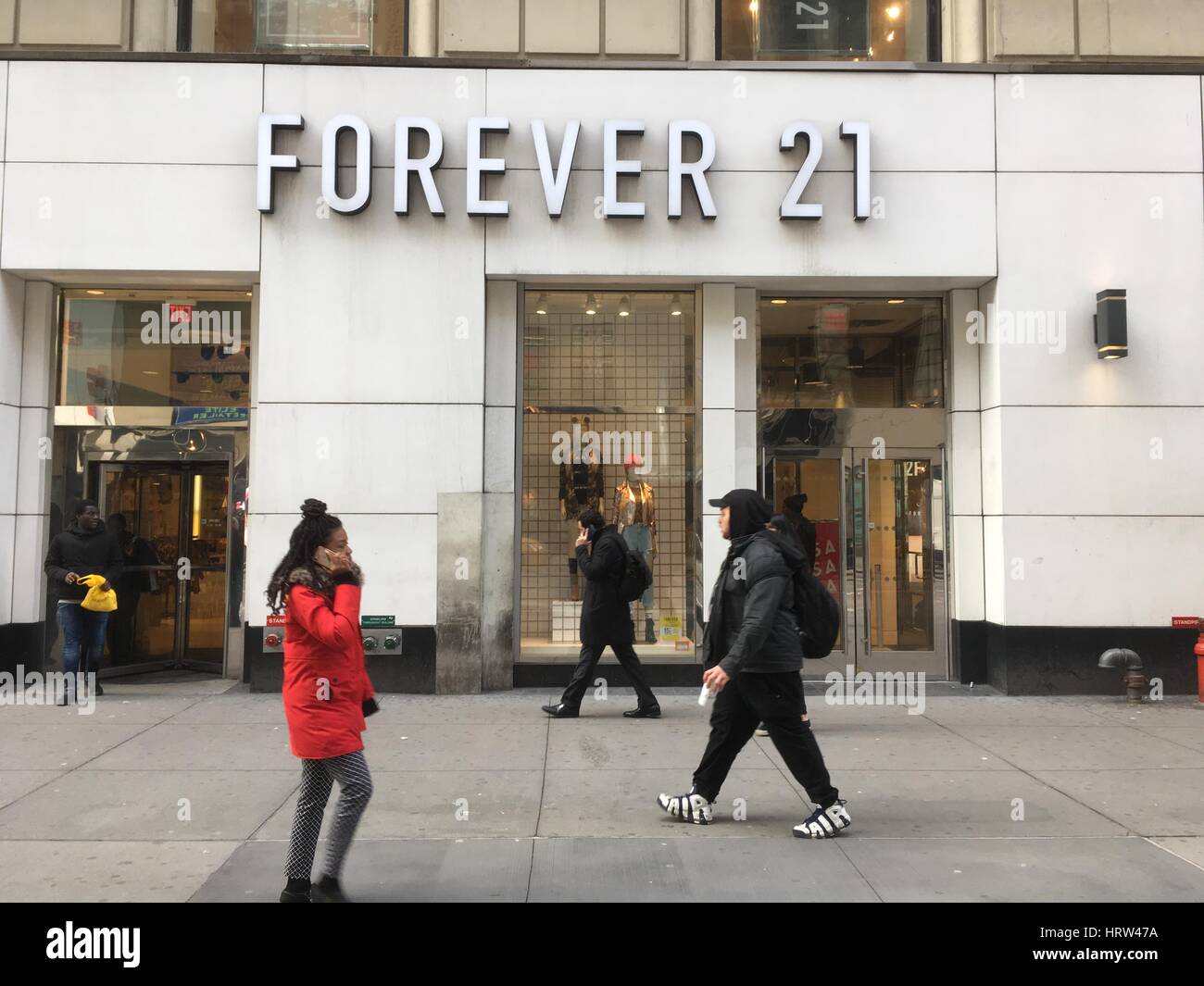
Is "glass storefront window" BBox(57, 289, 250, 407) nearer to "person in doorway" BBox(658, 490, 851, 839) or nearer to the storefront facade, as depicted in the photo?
the storefront facade

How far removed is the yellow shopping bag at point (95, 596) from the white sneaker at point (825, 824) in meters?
6.70

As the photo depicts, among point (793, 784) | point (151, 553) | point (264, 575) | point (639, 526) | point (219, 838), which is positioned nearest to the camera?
point (219, 838)

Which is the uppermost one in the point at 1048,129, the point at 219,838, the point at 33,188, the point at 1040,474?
the point at 1048,129

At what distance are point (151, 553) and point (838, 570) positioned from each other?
7420mm

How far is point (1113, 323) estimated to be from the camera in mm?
9062

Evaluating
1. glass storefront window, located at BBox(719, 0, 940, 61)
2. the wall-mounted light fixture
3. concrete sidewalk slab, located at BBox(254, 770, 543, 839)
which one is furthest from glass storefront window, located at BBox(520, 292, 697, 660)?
the wall-mounted light fixture

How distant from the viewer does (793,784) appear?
20.9 feet

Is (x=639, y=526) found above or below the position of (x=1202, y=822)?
above

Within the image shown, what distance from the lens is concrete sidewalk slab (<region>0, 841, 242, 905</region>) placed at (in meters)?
4.45

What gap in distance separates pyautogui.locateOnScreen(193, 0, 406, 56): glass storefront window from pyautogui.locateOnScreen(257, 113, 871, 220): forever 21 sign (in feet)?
3.93

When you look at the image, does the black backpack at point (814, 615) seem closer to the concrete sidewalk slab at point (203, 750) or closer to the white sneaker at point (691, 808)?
the white sneaker at point (691, 808)

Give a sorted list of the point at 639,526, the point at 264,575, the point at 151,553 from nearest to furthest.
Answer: the point at 264,575 < the point at 639,526 < the point at 151,553

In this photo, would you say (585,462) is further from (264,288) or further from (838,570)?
(264,288)

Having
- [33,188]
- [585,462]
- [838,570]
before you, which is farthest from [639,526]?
[33,188]
